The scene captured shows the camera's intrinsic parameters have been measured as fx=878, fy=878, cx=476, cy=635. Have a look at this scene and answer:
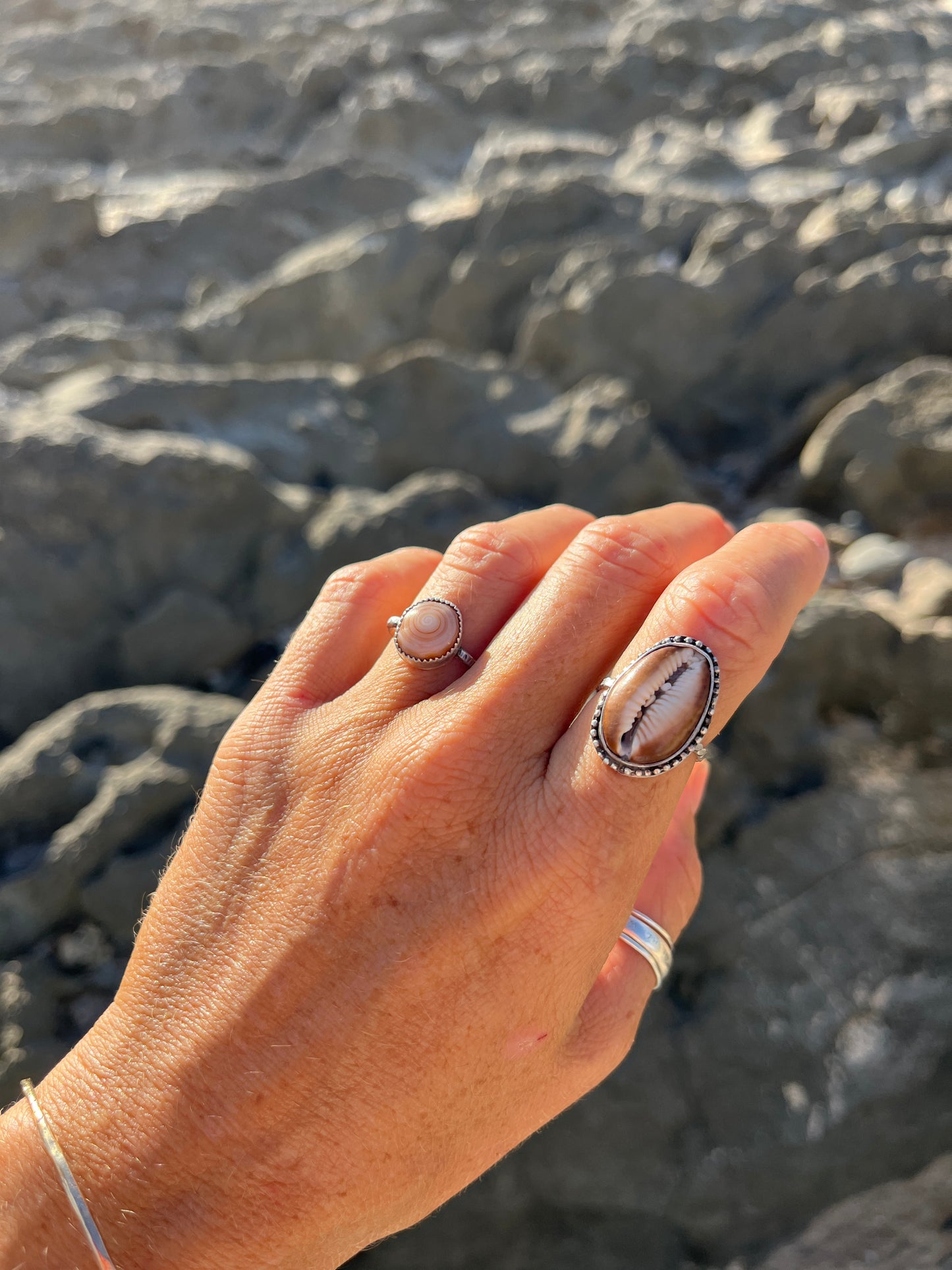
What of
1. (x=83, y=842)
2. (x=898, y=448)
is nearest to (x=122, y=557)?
(x=83, y=842)

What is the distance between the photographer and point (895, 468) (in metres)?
4.28

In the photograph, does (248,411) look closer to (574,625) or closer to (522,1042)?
(574,625)

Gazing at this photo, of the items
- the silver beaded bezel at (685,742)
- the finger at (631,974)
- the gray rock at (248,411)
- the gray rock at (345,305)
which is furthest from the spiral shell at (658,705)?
the gray rock at (345,305)

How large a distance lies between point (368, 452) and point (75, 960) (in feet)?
8.43

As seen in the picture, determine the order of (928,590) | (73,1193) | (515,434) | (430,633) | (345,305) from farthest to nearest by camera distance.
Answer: (345,305)
(515,434)
(928,590)
(430,633)
(73,1193)

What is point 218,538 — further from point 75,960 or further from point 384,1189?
point 384,1189

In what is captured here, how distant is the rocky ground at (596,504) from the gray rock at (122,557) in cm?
1

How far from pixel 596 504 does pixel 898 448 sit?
1.60 meters

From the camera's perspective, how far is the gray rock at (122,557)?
2.90 m

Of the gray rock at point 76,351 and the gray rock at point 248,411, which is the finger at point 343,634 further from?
the gray rock at point 76,351

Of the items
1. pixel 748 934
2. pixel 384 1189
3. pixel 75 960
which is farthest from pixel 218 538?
pixel 384 1189

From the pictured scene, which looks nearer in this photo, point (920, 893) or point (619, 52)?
point (920, 893)

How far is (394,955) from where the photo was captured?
3.82 ft

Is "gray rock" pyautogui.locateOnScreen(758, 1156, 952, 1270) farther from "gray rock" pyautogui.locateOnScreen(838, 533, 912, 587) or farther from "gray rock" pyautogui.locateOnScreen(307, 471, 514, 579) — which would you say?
"gray rock" pyautogui.locateOnScreen(838, 533, 912, 587)
